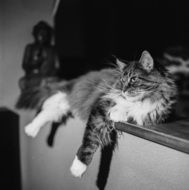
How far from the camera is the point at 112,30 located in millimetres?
2504

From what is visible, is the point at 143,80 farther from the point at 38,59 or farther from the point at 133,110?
the point at 38,59

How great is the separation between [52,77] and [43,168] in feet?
2.10

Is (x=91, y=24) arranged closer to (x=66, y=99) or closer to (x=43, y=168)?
(x=66, y=99)

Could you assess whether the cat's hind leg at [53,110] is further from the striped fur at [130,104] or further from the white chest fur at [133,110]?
the white chest fur at [133,110]

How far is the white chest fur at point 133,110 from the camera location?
108 cm

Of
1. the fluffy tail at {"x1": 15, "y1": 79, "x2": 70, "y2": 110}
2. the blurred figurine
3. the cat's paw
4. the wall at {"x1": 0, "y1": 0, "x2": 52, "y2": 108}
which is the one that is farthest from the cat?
the wall at {"x1": 0, "y1": 0, "x2": 52, "y2": 108}

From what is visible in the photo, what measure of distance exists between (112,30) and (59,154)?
4.49 ft

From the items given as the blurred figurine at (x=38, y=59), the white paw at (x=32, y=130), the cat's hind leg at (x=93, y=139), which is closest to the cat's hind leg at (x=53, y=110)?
the white paw at (x=32, y=130)

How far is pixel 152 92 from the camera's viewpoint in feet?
3.53

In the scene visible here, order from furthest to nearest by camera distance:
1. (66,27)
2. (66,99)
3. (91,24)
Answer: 1. (91,24)
2. (66,27)
3. (66,99)

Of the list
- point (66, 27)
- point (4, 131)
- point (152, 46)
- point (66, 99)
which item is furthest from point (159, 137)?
point (152, 46)

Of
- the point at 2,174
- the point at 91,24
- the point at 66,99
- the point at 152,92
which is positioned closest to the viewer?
the point at 152,92

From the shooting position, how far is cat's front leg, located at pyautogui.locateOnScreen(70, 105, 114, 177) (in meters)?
1.07

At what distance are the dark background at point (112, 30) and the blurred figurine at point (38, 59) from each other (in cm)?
19
